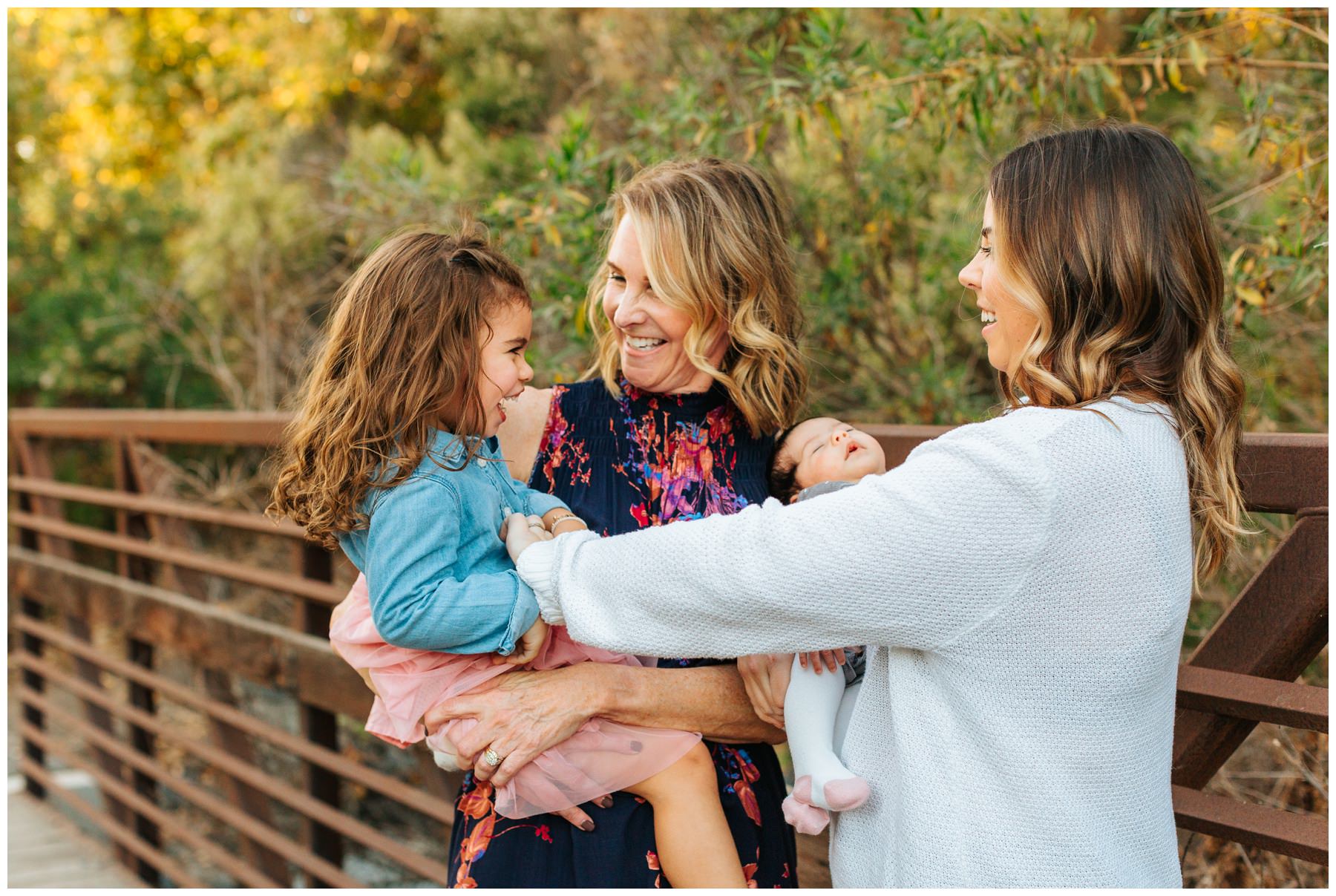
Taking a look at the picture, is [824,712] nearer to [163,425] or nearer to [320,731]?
[320,731]

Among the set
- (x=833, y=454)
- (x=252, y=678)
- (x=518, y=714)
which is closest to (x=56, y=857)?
(x=252, y=678)

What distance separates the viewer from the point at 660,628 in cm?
139

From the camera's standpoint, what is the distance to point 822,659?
1.60 m

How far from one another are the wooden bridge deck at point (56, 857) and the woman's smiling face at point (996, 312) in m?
4.51

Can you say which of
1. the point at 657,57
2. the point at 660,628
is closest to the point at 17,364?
the point at 657,57

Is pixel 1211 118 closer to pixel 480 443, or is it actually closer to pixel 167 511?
pixel 480 443

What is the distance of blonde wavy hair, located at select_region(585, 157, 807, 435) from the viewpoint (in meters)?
1.86

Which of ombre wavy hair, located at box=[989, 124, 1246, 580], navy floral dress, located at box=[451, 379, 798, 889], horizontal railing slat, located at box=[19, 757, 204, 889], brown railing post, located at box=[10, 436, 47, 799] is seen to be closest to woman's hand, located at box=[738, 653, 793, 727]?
navy floral dress, located at box=[451, 379, 798, 889]

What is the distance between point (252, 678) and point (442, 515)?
2424mm

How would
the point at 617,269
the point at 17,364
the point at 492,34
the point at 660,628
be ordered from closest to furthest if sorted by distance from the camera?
the point at 660,628
the point at 617,269
the point at 492,34
the point at 17,364

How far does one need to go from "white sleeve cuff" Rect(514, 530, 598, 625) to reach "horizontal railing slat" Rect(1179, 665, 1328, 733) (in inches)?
36.5

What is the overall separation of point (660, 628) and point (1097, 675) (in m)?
0.51

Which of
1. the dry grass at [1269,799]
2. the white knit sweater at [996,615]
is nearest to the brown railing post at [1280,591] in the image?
the white knit sweater at [996,615]

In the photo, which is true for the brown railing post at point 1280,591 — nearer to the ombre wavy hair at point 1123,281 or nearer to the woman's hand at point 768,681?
the ombre wavy hair at point 1123,281
